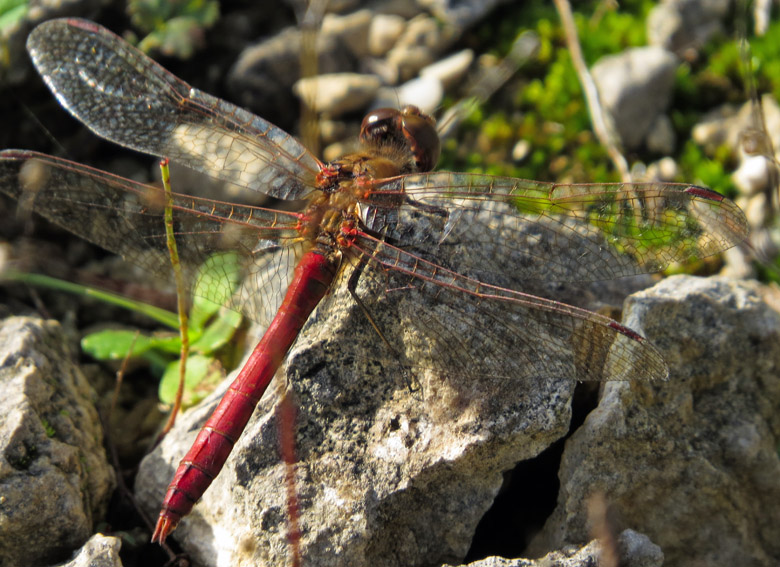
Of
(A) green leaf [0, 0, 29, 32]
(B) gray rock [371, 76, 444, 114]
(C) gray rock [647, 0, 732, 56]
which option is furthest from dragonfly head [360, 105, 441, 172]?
(A) green leaf [0, 0, 29, 32]

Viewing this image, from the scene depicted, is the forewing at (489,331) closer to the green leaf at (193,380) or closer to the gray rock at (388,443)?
the gray rock at (388,443)

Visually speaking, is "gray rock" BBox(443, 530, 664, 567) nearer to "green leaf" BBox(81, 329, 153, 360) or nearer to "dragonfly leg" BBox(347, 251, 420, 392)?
"dragonfly leg" BBox(347, 251, 420, 392)

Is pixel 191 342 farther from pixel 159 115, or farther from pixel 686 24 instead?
pixel 686 24

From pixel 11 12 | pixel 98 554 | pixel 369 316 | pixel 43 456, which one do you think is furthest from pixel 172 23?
pixel 98 554

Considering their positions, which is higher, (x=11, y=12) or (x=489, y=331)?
(x=11, y=12)

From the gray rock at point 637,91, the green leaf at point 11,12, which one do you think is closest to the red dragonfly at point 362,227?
the green leaf at point 11,12

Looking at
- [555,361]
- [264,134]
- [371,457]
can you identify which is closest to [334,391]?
[371,457]
